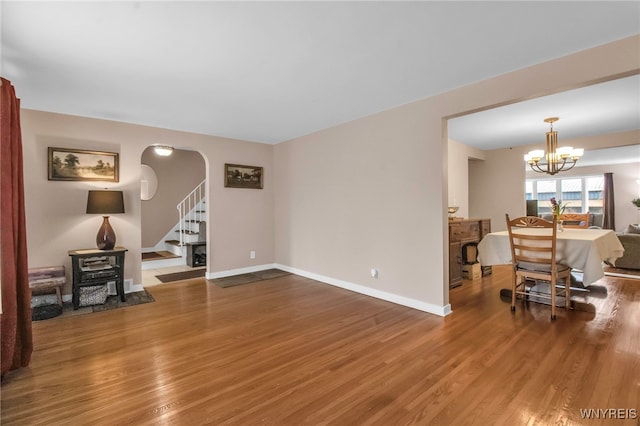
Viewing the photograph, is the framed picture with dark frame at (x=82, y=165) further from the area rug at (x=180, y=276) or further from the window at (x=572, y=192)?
the window at (x=572, y=192)

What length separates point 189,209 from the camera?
22.2 feet

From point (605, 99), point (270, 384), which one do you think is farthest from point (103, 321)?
point (605, 99)

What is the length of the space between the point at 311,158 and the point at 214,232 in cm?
205

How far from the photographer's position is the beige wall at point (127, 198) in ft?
11.7

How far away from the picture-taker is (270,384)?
198cm

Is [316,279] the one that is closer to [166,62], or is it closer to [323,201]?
[323,201]

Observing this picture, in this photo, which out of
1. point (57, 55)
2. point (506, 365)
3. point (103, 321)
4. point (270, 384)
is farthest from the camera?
point (103, 321)

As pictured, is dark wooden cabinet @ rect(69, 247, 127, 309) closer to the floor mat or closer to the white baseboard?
the floor mat

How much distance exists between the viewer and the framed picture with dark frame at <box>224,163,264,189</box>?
16.7ft

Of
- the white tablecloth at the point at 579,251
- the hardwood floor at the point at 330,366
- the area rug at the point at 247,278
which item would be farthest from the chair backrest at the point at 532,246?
the area rug at the point at 247,278

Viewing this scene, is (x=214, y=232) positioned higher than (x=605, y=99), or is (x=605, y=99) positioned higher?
(x=605, y=99)

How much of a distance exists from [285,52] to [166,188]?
5.66m

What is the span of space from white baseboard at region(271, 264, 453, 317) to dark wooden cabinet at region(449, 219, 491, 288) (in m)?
1.04

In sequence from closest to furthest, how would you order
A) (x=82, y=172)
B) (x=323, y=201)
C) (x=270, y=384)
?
(x=270, y=384), (x=82, y=172), (x=323, y=201)
